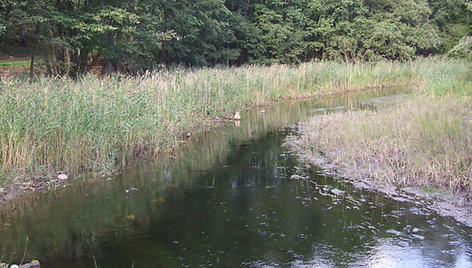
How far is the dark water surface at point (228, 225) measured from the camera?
210 inches

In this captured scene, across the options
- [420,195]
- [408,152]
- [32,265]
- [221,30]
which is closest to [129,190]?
[32,265]

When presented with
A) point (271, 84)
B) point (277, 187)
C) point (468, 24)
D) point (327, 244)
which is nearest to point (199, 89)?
point (271, 84)

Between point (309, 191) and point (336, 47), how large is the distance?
3008 cm

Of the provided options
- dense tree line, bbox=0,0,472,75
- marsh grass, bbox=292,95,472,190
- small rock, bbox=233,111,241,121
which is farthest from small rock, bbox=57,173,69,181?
small rock, bbox=233,111,241,121

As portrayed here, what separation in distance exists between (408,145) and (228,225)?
13.6 ft

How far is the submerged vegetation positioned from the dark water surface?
2.63 feet

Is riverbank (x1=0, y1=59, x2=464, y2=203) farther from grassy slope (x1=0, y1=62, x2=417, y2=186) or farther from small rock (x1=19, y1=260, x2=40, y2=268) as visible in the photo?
small rock (x1=19, y1=260, x2=40, y2=268)

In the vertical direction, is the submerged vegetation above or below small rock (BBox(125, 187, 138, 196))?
above

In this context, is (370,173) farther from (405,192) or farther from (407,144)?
(407,144)

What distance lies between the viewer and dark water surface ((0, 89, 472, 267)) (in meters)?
5.34

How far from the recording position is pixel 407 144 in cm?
841

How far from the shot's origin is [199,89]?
49.1 ft

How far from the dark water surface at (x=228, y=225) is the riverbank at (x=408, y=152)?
0.47m

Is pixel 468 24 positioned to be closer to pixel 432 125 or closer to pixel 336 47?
pixel 336 47
